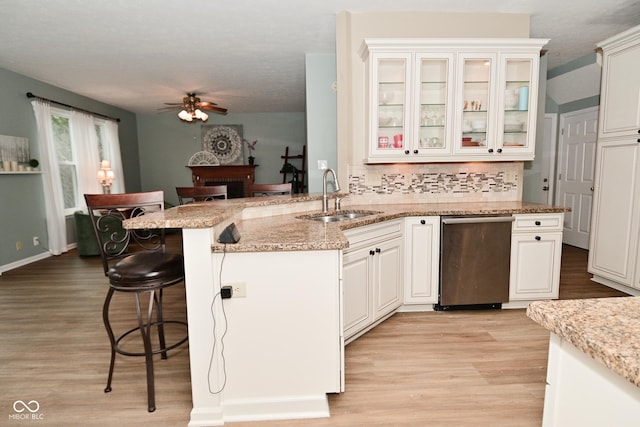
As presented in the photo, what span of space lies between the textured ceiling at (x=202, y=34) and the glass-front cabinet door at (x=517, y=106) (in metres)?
0.57

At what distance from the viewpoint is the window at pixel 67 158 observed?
5586mm

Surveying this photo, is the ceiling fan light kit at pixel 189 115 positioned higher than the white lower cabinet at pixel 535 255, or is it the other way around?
the ceiling fan light kit at pixel 189 115

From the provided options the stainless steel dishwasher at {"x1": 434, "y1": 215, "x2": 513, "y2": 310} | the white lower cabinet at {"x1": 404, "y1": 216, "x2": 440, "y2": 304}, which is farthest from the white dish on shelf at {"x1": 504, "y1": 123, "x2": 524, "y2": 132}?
the white lower cabinet at {"x1": 404, "y1": 216, "x2": 440, "y2": 304}

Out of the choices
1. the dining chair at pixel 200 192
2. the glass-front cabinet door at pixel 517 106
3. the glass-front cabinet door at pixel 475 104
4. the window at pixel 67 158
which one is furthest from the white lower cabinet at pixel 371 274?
the window at pixel 67 158

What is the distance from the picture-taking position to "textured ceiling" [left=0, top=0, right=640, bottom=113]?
305 centimetres

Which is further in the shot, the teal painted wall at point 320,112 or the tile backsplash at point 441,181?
the teal painted wall at point 320,112

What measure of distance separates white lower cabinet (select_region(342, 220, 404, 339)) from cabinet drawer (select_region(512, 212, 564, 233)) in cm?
98

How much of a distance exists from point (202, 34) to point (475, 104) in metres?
2.83

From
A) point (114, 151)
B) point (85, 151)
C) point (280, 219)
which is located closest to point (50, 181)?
point (85, 151)

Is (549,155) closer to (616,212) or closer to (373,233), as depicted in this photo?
(616,212)

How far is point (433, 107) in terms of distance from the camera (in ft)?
10.3

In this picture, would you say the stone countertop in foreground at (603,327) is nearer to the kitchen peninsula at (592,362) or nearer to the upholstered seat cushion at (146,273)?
the kitchen peninsula at (592,362)

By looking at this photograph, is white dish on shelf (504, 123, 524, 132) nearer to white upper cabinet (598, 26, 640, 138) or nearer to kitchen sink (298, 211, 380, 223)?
white upper cabinet (598, 26, 640, 138)

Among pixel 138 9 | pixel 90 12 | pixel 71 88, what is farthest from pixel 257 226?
pixel 71 88
